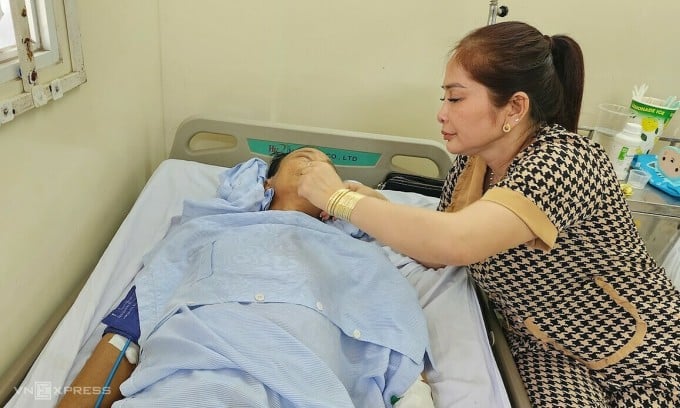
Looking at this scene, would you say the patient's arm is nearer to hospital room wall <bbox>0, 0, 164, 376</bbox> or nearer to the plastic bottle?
hospital room wall <bbox>0, 0, 164, 376</bbox>

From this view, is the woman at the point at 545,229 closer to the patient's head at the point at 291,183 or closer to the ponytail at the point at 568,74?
the ponytail at the point at 568,74

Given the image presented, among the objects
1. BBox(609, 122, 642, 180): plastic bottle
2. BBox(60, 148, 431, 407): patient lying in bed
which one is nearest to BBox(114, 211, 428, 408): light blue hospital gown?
BBox(60, 148, 431, 407): patient lying in bed

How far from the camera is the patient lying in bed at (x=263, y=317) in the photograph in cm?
99

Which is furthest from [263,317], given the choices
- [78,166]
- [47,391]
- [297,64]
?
[297,64]

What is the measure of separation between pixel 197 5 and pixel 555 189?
1.63m

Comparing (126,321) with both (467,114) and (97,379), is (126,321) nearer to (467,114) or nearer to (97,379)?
(97,379)

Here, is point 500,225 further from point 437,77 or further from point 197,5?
point 197,5

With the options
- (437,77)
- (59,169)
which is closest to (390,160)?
(437,77)

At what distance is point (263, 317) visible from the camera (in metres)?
1.10

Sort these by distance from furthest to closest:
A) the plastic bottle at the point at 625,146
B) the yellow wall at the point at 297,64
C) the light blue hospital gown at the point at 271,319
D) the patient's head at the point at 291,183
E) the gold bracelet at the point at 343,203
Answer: the plastic bottle at the point at 625,146 < the yellow wall at the point at 297,64 < the patient's head at the point at 291,183 < the gold bracelet at the point at 343,203 < the light blue hospital gown at the point at 271,319

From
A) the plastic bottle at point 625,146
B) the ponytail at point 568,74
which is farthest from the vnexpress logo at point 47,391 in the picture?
the plastic bottle at point 625,146

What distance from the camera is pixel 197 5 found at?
2.01m

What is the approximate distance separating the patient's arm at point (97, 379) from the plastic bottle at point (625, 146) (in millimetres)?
1837

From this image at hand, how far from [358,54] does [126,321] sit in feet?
4.58
